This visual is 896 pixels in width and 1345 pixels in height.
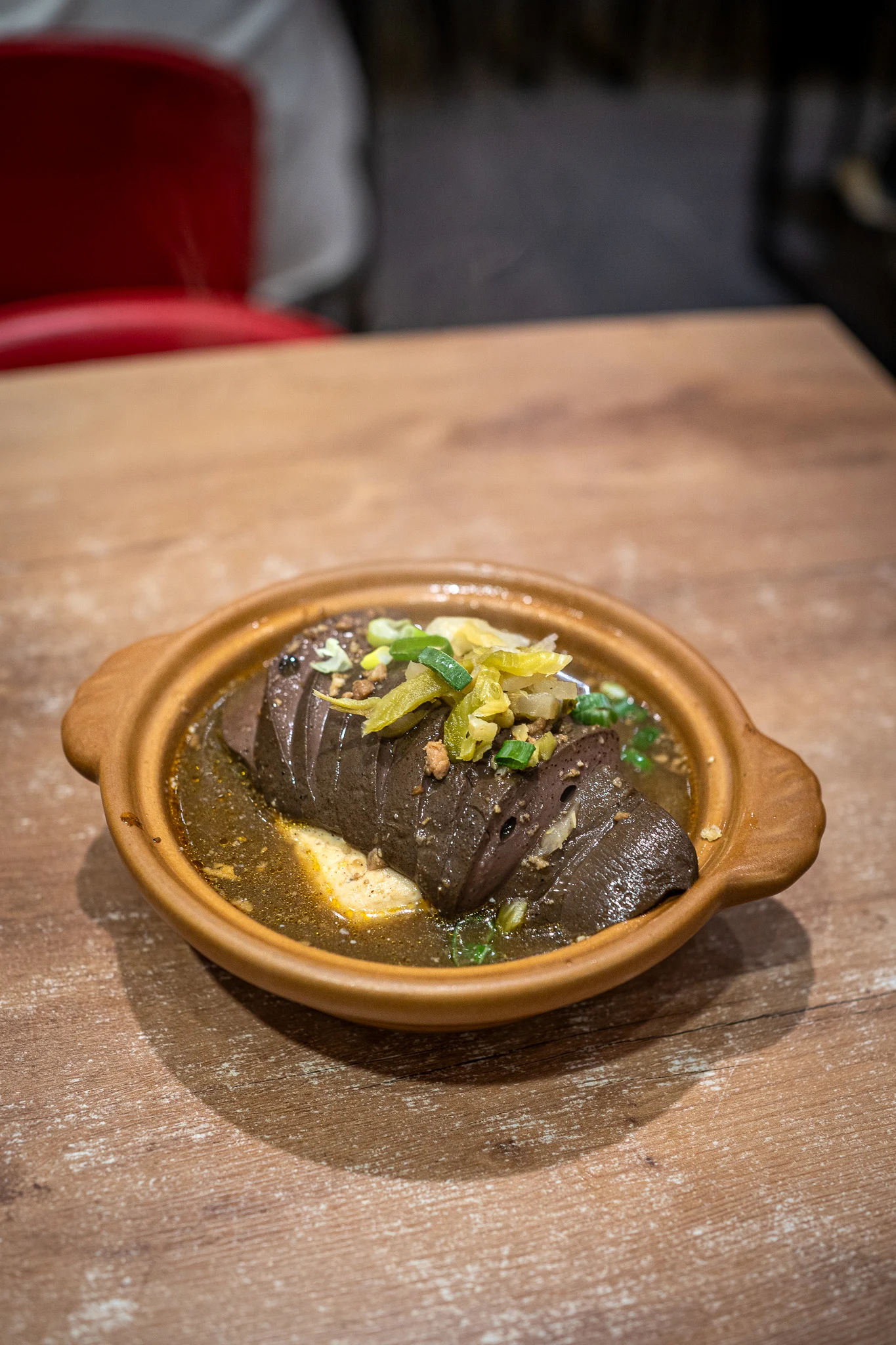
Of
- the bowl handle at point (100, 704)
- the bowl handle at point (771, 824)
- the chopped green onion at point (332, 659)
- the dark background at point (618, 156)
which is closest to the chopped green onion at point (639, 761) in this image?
the bowl handle at point (771, 824)

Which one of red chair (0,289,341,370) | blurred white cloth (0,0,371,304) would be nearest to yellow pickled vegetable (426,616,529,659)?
red chair (0,289,341,370)

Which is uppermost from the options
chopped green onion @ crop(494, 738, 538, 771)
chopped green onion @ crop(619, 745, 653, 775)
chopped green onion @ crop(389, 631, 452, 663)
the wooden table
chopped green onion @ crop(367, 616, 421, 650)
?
chopped green onion @ crop(389, 631, 452, 663)

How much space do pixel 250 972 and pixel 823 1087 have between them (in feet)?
2.16

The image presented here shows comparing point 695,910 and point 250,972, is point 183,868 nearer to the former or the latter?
point 250,972

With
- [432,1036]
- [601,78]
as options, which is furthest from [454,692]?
[601,78]

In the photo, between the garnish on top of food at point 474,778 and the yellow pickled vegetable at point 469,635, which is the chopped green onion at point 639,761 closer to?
the garnish on top of food at point 474,778

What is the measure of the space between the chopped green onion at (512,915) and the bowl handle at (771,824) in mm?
218

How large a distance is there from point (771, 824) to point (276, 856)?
566mm

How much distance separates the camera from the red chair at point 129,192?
284 centimetres

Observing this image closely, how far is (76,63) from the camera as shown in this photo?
10.2ft

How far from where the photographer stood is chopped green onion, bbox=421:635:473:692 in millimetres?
1191

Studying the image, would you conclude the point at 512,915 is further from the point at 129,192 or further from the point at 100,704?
the point at 129,192

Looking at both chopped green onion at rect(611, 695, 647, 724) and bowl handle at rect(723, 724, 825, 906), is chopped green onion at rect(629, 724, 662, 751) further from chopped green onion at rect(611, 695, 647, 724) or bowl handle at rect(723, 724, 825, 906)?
bowl handle at rect(723, 724, 825, 906)

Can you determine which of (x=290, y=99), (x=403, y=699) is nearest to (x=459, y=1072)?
(x=403, y=699)
